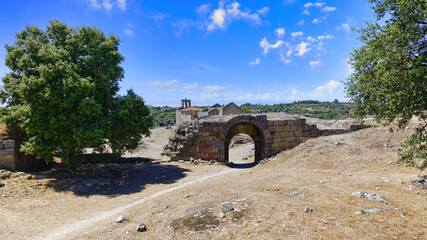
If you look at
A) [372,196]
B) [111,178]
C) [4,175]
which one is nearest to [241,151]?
[111,178]

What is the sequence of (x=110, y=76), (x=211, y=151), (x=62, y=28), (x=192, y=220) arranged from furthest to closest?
(x=211, y=151) < (x=110, y=76) < (x=62, y=28) < (x=192, y=220)

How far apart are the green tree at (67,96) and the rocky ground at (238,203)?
8.39ft

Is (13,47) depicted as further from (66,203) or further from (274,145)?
(274,145)

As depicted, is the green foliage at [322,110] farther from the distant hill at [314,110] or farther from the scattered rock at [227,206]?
the scattered rock at [227,206]

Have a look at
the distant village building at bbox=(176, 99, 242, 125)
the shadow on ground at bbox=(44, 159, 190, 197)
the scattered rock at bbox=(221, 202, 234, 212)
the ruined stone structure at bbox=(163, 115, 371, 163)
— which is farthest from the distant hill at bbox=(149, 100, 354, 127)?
the scattered rock at bbox=(221, 202, 234, 212)

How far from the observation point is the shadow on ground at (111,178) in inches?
459

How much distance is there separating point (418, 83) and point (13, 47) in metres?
20.3

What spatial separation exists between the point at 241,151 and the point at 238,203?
23.1 metres

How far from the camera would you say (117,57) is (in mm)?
14711

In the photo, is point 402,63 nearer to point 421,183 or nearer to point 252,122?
point 421,183

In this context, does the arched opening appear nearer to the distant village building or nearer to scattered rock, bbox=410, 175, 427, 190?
the distant village building

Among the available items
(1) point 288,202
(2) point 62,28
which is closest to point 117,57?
(2) point 62,28

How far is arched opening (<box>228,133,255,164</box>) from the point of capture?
996 inches

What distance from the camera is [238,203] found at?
716cm
